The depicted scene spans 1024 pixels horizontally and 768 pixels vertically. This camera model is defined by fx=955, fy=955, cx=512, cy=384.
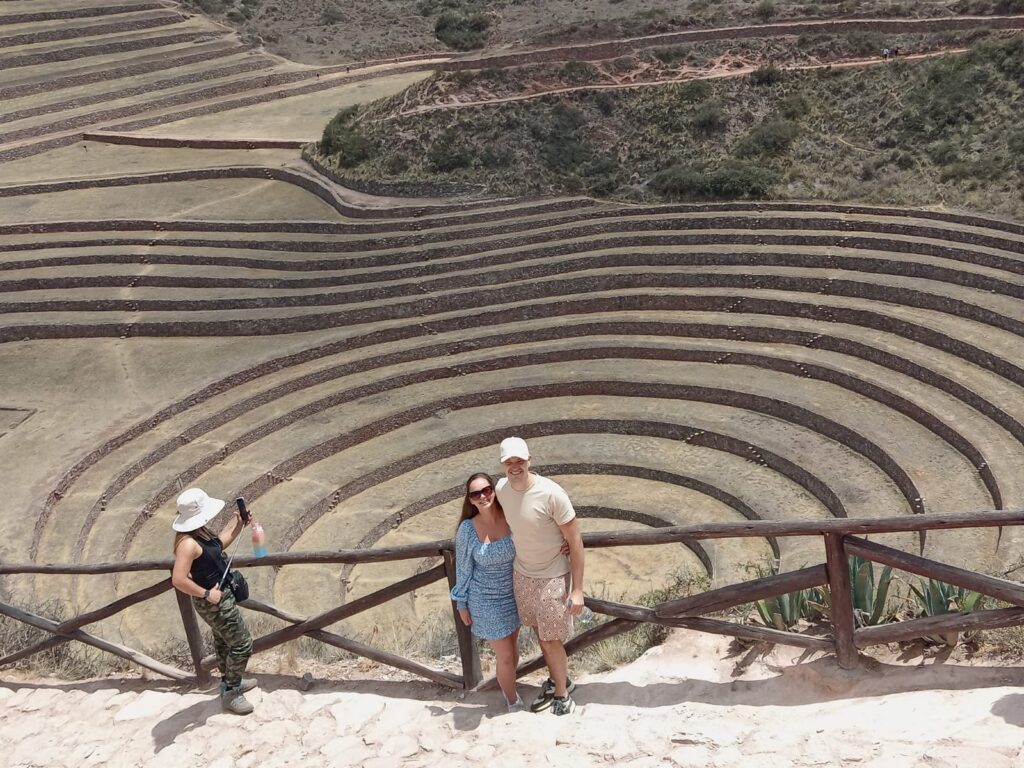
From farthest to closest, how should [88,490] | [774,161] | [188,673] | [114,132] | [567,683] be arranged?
[114,132], [774,161], [88,490], [188,673], [567,683]

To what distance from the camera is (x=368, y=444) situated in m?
15.9

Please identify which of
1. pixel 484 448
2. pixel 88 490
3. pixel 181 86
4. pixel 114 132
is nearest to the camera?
pixel 88 490

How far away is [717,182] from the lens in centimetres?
2158

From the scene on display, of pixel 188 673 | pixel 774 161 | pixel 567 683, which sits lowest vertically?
pixel 188 673

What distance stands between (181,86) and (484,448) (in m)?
26.2

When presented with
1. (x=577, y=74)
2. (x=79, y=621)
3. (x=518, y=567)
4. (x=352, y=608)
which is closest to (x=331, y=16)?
(x=577, y=74)

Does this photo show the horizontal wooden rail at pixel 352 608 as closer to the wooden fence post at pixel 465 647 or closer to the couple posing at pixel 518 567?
the wooden fence post at pixel 465 647

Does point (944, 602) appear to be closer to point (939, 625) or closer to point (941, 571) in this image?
point (939, 625)

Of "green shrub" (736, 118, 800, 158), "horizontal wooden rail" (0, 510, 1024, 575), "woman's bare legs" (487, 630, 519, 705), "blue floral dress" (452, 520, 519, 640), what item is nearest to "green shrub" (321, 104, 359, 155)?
"green shrub" (736, 118, 800, 158)

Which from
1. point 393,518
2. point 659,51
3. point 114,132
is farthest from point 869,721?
point 114,132

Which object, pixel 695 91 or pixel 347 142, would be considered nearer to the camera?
pixel 695 91

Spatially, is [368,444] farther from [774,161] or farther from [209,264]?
[774,161]

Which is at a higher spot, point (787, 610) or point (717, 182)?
point (717, 182)

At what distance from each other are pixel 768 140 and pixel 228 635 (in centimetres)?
2042
